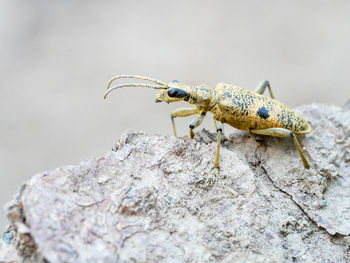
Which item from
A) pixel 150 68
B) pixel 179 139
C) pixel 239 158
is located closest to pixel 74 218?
pixel 179 139

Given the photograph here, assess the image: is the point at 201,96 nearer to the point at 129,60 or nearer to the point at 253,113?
the point at 253,113

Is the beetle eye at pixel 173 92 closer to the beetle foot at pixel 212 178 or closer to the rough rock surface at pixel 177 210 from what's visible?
the rough rock surface at pixel 177 210

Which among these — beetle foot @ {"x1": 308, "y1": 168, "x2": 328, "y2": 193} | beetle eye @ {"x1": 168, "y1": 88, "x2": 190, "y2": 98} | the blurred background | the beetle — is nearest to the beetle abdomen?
the beetle

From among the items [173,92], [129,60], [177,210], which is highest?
Result: [129,60]

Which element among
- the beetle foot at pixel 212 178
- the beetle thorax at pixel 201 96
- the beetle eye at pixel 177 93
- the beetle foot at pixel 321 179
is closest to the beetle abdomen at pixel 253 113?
the beetle thorax at pixel 201 96

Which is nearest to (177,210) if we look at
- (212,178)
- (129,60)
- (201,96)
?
(212,178)

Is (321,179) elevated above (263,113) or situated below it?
below

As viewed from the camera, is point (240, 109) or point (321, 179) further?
point (240, 109)
